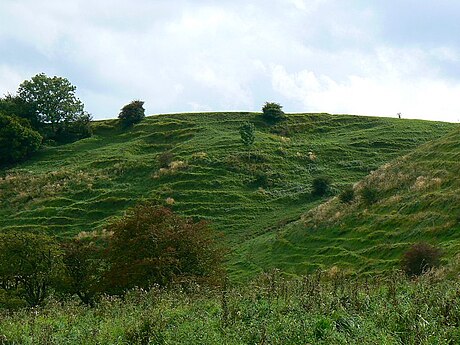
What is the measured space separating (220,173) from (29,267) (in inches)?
1221

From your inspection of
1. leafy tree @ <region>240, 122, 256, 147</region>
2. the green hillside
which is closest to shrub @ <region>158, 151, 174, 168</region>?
leafy tree @ <region>240, 122, 256, 147</region>

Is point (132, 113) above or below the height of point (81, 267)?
above

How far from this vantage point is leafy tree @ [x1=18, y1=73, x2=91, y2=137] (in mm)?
88750

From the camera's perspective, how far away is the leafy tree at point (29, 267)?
36.9 m

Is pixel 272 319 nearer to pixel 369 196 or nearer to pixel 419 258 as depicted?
pixel 419 258

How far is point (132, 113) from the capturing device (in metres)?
91.9

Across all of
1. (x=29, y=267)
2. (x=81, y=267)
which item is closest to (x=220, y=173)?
Result: (x=81, y=267)

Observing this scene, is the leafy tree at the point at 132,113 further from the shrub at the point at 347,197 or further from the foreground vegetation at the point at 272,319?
the foreground vegetation at the point at 272,319

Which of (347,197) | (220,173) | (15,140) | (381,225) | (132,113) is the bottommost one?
(381,225)

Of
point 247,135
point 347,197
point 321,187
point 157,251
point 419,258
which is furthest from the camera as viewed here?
point 247,135

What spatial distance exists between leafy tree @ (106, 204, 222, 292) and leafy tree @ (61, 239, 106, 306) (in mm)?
4157

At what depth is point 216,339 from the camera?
9.42 metres

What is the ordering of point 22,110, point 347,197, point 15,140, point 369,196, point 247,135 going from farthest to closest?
1. point 22,110
2. point 15,140
3. point 247,135
4. point 347,197
5. point 369,196

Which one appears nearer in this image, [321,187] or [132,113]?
[321,187]
